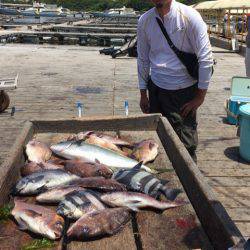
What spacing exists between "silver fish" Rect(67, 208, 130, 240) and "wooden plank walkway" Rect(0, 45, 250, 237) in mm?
1948

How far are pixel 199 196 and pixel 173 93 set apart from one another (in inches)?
68.7

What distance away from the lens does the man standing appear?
14.0ft

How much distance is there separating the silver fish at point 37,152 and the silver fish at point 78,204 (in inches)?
37.0

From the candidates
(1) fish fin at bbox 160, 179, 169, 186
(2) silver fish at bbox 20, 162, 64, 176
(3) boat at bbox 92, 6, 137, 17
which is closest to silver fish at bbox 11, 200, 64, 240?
(2) silver fish at bbox 20, 162, 64, 176

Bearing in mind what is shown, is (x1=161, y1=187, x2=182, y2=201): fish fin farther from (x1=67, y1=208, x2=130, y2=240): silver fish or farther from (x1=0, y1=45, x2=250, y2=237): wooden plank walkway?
(x1=0, y1=45, x2=250, y2=237): wooden plank walkway

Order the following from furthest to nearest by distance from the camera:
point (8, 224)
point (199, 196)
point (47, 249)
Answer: point (199, 196) < point (8, 224) < point (47, 249)

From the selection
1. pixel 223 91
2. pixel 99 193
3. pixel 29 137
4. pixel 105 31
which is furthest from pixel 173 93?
pixel 105 31

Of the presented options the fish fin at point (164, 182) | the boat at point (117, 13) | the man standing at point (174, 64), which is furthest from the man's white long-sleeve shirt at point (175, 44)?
the boat at point (117, 13)

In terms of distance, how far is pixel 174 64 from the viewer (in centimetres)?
448

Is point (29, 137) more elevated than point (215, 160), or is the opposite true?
point (29, 137)

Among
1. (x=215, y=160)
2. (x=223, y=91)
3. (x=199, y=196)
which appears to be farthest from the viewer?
(x=223, y=91)

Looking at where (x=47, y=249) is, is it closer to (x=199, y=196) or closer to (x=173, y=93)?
(x=199, y=196)

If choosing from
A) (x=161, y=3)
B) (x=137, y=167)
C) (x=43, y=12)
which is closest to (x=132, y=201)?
(x=137, y=167)

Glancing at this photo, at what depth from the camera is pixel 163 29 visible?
4.37 m
